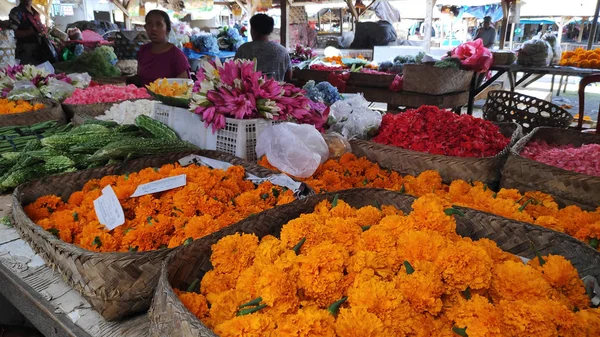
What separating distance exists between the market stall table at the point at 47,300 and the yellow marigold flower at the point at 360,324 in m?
0.62

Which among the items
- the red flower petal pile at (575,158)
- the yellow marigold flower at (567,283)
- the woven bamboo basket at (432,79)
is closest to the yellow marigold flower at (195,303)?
the yellow marigold flower at (567,283)

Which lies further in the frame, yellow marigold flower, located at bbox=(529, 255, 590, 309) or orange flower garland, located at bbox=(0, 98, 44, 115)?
orange flower garland, located at bbox=(0, 98, 44, 115)

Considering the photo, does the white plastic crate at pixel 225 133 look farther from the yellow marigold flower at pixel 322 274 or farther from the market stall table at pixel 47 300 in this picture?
the yellow marigold flower at pixel 322 274

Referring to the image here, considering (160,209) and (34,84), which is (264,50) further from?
(160,209)

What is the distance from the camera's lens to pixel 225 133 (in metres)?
2.26

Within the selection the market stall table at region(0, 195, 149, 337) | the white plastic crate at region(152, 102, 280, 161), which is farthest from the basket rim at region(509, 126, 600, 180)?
the market stall table at region(0, 195, 149, 337)

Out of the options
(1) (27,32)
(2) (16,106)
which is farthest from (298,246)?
(1) (27,32)

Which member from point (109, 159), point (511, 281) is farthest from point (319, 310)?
point (109, 159)

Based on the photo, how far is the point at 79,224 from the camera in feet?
4.87

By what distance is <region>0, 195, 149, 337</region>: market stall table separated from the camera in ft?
3.87

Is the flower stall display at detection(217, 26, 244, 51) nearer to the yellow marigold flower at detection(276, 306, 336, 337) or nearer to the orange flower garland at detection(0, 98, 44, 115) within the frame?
the orange flower garland at detection(0, 98, 44, 115)

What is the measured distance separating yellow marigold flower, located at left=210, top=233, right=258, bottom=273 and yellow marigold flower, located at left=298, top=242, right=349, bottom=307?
7.4 inches

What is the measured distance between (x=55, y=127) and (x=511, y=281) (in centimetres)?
298

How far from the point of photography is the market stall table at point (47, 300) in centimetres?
118
